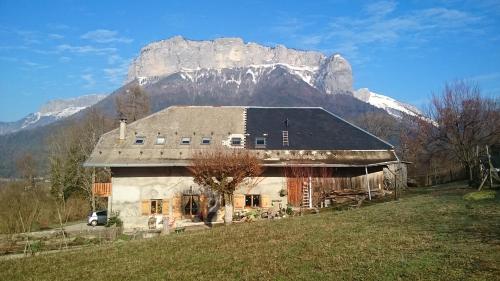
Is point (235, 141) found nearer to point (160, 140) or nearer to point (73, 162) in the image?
point (160, 140)

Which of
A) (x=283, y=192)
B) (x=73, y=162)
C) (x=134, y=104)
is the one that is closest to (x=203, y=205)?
(x=283, y=192)

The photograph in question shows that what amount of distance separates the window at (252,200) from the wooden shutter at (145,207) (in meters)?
6.50

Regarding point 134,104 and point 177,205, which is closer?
point 177,205

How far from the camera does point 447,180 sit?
42031 mm

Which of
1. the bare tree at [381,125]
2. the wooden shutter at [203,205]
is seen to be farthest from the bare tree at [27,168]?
the bare tree at [381,125]

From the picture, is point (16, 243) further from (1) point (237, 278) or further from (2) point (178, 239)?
(1) point (237, 278)

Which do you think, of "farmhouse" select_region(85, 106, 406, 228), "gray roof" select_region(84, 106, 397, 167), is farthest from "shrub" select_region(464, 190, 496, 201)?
"gray roof" select_region(84, 106, 397, 167)

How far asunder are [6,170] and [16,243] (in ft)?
315

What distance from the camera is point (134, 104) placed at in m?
57.8

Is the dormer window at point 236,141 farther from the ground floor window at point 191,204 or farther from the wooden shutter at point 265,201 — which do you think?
the ground floor window at point 191,204

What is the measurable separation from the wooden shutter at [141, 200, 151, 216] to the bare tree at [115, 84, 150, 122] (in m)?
27.7

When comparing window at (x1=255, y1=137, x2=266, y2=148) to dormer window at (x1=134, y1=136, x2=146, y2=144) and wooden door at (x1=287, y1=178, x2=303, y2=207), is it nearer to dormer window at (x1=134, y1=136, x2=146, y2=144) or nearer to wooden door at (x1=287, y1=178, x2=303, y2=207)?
wooden door at (x1=287, y1=178, x2=303, y2=207)

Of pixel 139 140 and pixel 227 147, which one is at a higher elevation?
pixel 139 140

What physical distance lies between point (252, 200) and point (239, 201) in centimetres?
89
